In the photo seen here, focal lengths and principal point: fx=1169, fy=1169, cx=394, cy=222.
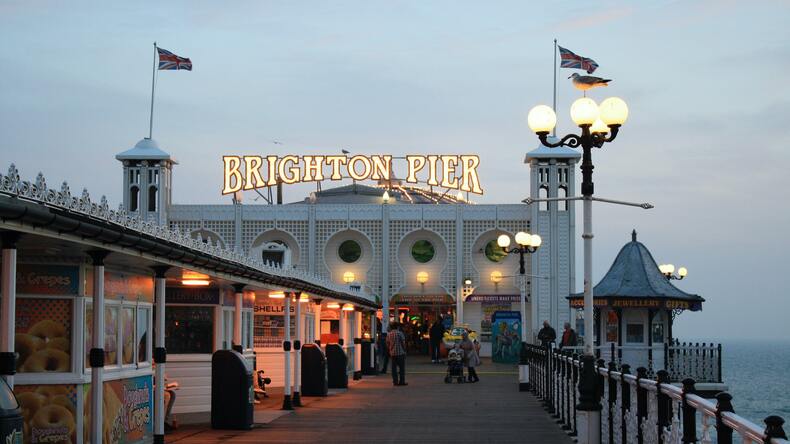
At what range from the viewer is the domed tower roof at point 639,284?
34438 millimetres

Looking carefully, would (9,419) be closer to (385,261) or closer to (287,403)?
(287,403)

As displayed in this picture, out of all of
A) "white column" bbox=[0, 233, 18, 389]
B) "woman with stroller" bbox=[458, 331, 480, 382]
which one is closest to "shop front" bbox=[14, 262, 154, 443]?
"white column" bbox=[0, 233, 18, 389]

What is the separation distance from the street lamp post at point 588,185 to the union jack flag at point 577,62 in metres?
20.1

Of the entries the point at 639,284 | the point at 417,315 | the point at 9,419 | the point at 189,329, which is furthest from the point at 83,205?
Result: the point at 417,315

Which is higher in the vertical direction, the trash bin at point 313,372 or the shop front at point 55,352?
the shop front at point 55,352

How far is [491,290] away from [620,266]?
61.4ft

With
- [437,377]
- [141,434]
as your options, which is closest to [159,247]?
[141,434]

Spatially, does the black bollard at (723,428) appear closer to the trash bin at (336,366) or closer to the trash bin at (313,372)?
the trash bin at (313,372)

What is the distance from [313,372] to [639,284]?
13931 millimetres

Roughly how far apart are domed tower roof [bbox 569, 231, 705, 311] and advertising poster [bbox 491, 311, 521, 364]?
803cm

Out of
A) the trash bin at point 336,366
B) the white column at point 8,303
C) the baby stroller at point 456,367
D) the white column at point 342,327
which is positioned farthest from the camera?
the baby stroller at point 456,367

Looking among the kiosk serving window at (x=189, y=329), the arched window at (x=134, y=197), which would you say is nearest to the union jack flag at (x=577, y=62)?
the kiosk serving window at (x=189, y=329)

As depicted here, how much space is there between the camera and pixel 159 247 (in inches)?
516

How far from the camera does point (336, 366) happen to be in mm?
28047
